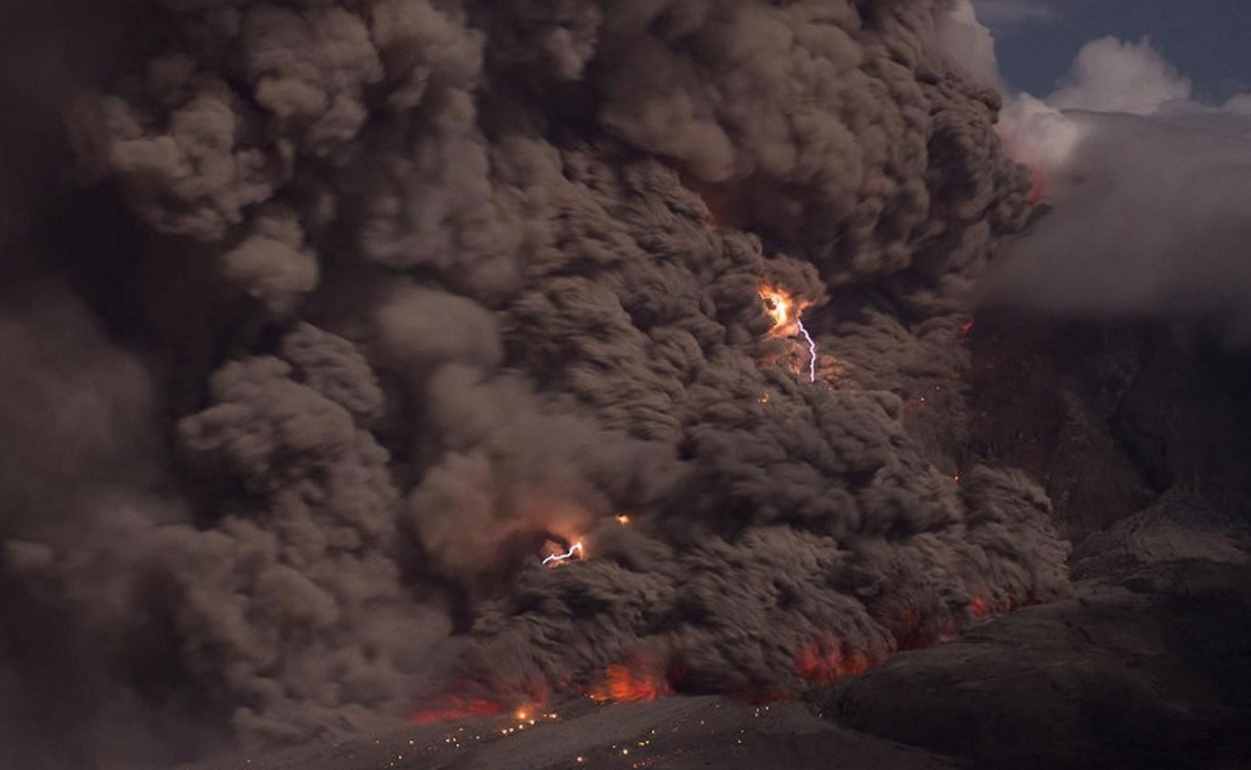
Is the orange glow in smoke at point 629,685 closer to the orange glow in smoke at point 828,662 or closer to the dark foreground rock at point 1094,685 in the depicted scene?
the orange glow in smoke at point 828,662

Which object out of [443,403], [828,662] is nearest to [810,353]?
[828,662]

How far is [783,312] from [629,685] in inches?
96.9

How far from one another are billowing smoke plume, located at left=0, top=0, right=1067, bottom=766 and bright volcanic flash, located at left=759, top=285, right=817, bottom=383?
0.25 metres

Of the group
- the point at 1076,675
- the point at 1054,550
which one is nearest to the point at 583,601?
the point at 1076,675

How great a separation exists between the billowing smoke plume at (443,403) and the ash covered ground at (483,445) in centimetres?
2

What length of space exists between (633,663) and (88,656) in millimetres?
2104

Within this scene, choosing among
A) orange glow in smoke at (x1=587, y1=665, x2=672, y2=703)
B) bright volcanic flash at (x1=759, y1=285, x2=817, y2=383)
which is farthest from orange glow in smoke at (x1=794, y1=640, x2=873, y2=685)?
bright volcanic flash at (x1=759, y1=285, x2=817, y2=383)

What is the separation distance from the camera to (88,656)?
5.14 m

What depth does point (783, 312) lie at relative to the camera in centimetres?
684

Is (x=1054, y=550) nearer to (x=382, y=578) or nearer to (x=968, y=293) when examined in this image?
(x=968, y=293)

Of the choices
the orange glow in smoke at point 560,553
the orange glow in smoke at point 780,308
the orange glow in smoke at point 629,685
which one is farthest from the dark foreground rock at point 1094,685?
the orange glow in smoke at point 780,308

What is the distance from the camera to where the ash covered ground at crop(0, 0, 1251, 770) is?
189 inches

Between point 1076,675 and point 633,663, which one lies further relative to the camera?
point 633,663

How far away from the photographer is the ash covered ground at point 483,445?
4805 millimetres
